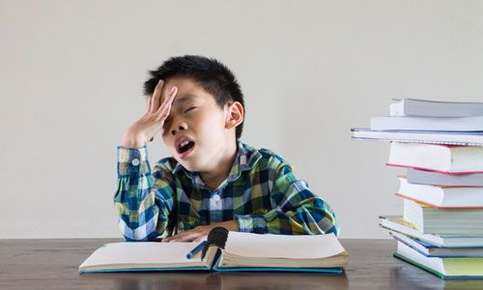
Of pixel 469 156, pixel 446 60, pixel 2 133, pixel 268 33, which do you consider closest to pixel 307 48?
pixel 268 33

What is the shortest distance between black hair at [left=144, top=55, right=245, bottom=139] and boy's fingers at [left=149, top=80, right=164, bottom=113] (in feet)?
0.16

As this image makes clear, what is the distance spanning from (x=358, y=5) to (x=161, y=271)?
1.52 m

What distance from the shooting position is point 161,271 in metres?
0.77

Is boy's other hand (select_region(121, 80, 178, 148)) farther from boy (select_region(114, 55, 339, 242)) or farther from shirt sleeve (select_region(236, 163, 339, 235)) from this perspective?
shirt sleeve (select_region(236, 163, 339, 235))

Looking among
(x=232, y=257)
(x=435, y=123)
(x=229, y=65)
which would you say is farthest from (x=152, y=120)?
(x=229, y=65)

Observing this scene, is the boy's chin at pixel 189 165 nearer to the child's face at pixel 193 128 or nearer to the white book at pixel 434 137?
the child's face at pixel 193 128

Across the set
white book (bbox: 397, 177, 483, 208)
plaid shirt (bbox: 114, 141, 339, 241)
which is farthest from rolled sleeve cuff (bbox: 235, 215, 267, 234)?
white book (bbox: 397, 177, 483, 208)

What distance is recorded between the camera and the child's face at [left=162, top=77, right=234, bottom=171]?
48.1 inches

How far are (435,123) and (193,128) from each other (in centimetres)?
56

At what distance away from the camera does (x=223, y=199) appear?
1300mm

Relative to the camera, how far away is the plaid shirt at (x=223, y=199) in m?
1.10

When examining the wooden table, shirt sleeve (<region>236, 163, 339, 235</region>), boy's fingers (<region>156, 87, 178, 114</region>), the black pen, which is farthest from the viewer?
boy's fingers (<region>156, 87, 178, 114</region>)

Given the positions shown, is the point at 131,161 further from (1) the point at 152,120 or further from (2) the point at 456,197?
(2) the point at 456,197

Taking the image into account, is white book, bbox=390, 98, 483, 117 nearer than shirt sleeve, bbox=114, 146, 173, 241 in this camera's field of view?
Yes
